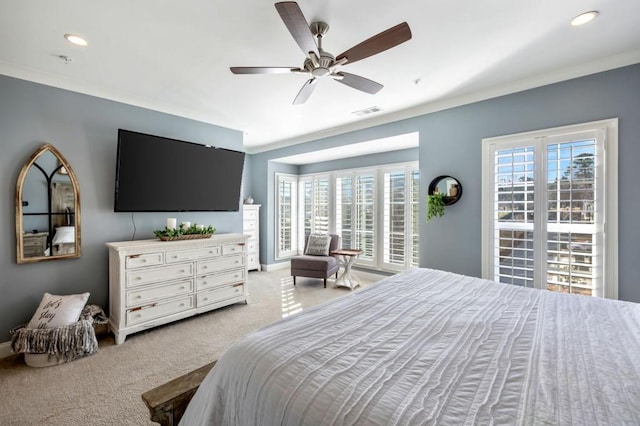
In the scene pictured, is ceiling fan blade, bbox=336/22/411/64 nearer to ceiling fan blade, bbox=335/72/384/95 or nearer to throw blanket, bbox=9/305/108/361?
ceiling fan blade, bbox=335/72/384/95

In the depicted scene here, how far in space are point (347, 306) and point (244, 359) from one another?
711 mm

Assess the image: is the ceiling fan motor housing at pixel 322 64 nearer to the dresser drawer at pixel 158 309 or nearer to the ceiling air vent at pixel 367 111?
the ceiling air vent at pixel 367 111

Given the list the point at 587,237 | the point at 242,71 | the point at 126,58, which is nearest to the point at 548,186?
the point at 587,237

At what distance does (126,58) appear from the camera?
2496 millimetres

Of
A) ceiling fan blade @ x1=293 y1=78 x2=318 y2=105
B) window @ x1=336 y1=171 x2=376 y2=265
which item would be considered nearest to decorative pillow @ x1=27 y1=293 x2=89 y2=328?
ceiling fan blade @ x1=293 y1=78 x2=318 y2=105

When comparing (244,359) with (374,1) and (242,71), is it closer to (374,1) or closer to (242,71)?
(242,71)

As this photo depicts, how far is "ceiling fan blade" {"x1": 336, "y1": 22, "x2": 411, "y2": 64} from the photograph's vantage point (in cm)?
160

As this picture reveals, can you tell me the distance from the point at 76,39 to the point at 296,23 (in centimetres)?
196

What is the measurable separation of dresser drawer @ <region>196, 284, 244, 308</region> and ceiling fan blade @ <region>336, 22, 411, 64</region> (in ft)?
10.1

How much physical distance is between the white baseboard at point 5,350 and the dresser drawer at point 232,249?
2.13 m

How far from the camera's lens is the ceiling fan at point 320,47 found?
5.12ft

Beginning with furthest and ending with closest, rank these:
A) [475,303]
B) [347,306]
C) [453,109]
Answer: [453,109] → [475,303] → [347,306]

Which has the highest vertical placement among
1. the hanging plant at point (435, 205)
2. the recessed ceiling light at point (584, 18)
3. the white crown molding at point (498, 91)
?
the recessed ceiling light at point (584, 18)

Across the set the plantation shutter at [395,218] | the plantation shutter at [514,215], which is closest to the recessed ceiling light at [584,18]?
the plantation shutter at [514,215]
